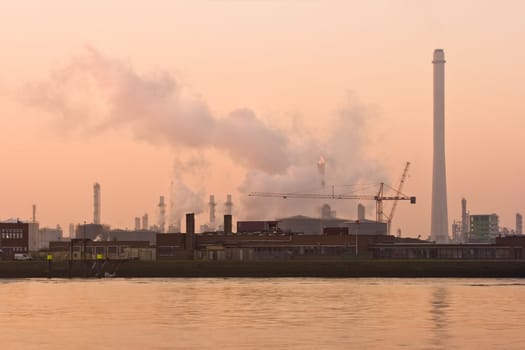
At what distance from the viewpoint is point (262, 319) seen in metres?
90.8

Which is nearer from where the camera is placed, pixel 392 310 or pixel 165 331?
pixel 165 331

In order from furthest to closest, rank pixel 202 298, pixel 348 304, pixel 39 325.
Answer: pixel 202 298 < pixel 348 304 < pixel 39 325

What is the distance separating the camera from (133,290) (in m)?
143

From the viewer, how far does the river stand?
72.8 m

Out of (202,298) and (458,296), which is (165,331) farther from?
(458,296)

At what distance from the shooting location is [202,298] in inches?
4798

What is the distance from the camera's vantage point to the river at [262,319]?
72.8m

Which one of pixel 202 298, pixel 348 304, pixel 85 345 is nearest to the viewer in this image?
pixel 85 345

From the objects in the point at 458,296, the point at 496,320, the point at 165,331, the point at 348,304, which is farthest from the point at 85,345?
the point at 458,296

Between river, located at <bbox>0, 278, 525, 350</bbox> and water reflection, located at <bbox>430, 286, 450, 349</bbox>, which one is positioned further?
water reflection, located at <bbox>430, 286, 450, 349</bbox>

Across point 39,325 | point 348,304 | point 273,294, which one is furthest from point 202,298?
point 39,325

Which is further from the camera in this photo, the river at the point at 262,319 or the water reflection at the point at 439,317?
the water reflection at the point at 439,317

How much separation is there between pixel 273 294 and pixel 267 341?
186 feet

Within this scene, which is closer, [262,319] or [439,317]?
[262,319]
